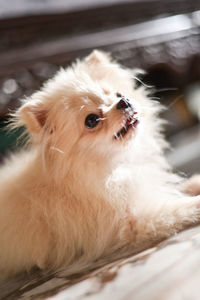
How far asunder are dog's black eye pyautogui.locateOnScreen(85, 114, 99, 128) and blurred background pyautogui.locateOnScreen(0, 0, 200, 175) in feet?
1.25

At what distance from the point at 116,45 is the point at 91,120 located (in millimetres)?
1017

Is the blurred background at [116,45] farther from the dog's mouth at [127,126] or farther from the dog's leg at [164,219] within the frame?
the dog's leg at [164,219]

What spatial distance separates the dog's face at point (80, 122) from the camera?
3.30 feet

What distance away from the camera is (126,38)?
6.32 feet

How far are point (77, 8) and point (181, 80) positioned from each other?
922mm

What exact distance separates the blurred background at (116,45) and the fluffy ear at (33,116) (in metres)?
0.27

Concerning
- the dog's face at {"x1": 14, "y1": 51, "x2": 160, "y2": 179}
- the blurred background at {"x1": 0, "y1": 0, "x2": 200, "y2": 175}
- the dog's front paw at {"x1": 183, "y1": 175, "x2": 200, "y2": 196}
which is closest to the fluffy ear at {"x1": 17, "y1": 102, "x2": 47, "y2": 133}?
the dog's face at {"x1": 14, "y1": 51, "x2": 160, "y2": 179}

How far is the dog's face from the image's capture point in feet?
3.30

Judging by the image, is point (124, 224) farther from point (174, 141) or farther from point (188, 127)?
point (188, 127)

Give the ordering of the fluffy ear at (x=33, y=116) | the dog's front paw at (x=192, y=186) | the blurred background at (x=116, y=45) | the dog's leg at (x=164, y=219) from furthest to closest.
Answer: the blurred background at (x=116, y=45)
the dog's front paw at (x=192, y=186)
the fluffy ear at (x=33, y=116)
the dog's leg at (x=164, y=219)

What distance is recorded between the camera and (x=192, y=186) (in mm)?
1170

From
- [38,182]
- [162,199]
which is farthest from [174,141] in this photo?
[38,182]

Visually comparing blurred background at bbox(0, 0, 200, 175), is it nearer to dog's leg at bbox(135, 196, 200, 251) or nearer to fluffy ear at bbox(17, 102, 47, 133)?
fluffy ear at bbox(17, 102, 47, 133)

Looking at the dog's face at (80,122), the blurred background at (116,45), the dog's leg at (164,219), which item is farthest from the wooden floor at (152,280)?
the blurred background at (116,45)
